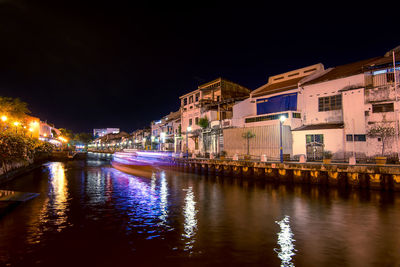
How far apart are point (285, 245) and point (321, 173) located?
15476mm

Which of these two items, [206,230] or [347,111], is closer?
[206,230]

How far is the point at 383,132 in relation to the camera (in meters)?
25.8

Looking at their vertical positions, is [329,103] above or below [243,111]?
below

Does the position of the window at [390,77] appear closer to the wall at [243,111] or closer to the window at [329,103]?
the window at [329,103]

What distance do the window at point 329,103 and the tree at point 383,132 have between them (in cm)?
501

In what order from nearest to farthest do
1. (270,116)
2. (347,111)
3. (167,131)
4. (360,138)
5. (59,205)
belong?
(59,205), (360,138), (347,111), (270,116), (167,131)

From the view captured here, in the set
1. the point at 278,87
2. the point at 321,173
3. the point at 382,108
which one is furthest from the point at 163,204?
the point at 278,87

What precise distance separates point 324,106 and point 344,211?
62.2ft

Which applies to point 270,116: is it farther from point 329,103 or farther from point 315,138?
point 329,103

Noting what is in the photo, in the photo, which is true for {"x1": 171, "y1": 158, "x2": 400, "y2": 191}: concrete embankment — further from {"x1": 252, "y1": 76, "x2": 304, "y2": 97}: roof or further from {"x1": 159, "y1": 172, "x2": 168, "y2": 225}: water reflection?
{"x1": 252, "y1": 76, "x2": 304, "y2": 97}: roof

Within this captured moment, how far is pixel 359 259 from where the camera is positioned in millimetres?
9352

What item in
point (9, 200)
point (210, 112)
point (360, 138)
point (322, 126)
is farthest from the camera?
point (210, 112)

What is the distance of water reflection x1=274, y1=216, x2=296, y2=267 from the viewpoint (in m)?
9.25

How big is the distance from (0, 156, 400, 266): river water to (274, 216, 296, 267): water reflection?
0.12 feet
